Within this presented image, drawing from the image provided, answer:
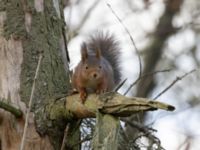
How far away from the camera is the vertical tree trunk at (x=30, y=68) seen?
98.6 inches

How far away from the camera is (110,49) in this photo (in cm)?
299

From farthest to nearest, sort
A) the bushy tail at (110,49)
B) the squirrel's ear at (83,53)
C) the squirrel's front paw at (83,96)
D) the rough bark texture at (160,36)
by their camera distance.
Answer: the rough bark texture at (160,36), the bushy tail at (110,49), the squirrel's ear at (83,53), the squirrel's front paw at (83,96)

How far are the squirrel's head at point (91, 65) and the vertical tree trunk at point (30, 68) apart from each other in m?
0.14

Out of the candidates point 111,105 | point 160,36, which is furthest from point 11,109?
point 160,36

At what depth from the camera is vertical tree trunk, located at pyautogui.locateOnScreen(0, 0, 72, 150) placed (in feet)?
8.21

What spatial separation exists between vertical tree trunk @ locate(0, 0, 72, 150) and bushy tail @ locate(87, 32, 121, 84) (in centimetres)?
26

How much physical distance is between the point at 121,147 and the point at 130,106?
1.65ft

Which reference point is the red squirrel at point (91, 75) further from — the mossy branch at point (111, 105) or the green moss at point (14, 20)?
the green moss at point (14, 20)

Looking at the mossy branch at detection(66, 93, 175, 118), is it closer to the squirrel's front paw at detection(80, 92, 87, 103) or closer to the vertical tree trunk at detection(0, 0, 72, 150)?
the squirrel's front paw at detection(80, 92, 87, 103)

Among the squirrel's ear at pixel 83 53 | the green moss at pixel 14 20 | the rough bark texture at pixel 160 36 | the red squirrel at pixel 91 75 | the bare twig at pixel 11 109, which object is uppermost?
the rough bark texture at pixel 160 36

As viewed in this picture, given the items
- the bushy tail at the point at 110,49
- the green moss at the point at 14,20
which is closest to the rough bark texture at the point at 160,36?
the bushy tail at the point at 110,49

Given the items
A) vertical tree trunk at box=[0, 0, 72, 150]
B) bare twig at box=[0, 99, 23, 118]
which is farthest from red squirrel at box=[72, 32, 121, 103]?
bare twig at box=[0, 99, 23, 118]

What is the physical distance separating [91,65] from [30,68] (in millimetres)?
260

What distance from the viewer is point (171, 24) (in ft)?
16.2
